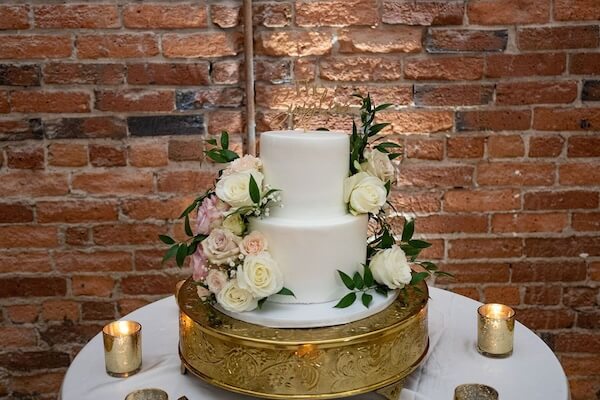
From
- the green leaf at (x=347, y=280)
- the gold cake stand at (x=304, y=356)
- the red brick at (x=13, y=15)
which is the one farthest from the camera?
the red brick at (x=13, y=15)

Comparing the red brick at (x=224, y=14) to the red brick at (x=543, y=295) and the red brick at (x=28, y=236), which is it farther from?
the red brick at (x=543, y=295)

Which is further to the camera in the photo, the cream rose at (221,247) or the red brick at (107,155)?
the red brick at (107,155)

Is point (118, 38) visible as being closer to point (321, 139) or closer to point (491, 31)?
point (321, 139)

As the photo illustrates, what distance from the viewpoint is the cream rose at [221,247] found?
43.4 inches

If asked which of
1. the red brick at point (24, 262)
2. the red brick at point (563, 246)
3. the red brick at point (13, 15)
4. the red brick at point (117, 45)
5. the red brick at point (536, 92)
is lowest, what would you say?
the red brick at point (24, 262)

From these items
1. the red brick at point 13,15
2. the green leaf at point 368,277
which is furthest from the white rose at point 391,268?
the red brick at point 13,15

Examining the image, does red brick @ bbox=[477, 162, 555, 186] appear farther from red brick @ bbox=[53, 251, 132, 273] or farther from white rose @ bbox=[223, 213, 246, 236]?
red brick @ bbox=[53, 251, 132, 273]

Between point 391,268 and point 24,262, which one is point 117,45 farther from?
point 391,268

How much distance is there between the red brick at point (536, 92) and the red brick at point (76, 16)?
44.7 inches

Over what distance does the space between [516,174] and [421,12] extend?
1.83ft

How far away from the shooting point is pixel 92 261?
1852mm

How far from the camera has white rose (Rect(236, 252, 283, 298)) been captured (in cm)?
106

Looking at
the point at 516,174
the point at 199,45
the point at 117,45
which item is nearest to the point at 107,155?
the point at 117,45

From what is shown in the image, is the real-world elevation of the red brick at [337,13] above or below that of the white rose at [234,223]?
above
